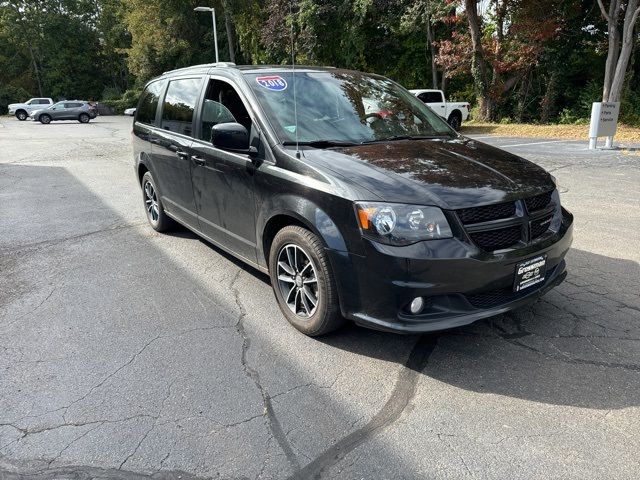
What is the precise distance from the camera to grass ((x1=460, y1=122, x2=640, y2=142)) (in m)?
16.0

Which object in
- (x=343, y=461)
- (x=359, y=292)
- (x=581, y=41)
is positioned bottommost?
(x=343, y=461)

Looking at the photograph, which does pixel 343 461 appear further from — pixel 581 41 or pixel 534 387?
pixel 581 41

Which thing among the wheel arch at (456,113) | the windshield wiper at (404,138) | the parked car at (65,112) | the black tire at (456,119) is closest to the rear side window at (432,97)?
the wheel arch at (456,113)

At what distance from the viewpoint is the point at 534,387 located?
2824mm

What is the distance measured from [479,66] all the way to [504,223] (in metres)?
21.8

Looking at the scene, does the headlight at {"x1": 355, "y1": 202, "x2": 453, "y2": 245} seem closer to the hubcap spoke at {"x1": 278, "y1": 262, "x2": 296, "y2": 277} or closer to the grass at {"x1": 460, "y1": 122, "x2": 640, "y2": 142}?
the hubcap spoke at {"x1": 278, "y1": 262, "x2": 296, "y2": 277}

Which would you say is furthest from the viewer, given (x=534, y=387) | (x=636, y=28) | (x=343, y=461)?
(x=636, y=28)

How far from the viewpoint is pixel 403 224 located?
2805 mm

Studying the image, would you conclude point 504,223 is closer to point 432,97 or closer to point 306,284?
point 306,284

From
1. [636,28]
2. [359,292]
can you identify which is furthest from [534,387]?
[636,28]

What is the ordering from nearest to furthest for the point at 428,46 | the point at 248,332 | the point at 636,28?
the point at 248,332 → the point at 636,28 → the point at 428,46

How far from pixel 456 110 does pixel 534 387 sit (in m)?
20.4

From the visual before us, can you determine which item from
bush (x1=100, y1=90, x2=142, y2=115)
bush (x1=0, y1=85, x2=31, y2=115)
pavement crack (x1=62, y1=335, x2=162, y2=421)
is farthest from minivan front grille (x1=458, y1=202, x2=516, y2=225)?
bush (x1=0, y1=85, x2=31, y2=115)

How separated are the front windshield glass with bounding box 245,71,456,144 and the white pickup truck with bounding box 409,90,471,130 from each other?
648 inches
